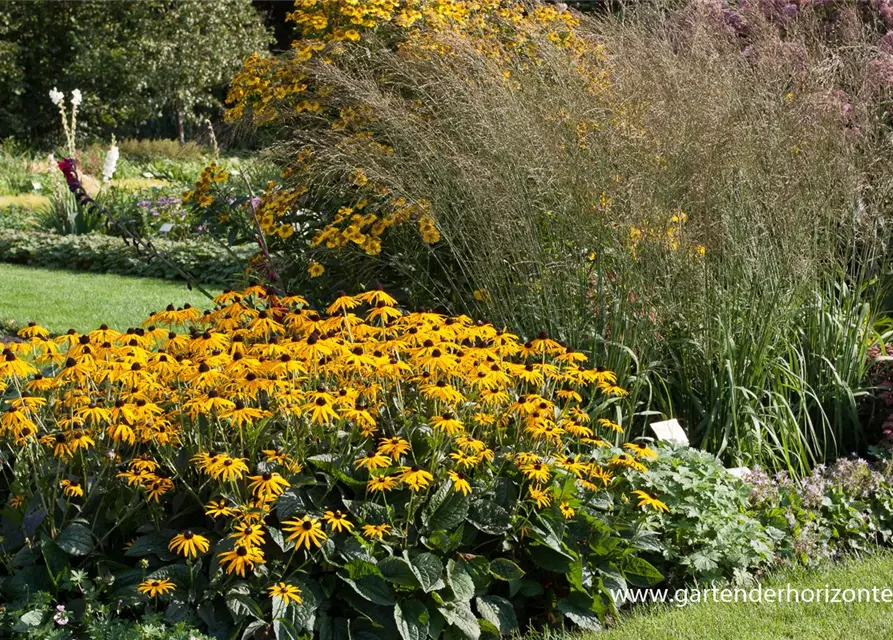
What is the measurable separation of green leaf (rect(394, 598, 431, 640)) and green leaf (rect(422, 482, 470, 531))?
8.3 inches

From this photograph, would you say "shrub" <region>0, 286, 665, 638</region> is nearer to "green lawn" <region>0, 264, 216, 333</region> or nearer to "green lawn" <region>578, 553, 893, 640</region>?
"green lawn" <region>578, 553, 893, 640</region>

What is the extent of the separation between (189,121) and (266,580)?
22712 mm

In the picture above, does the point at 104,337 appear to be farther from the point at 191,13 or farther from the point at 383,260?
the point at 191,13

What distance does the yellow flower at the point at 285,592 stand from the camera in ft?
8.37

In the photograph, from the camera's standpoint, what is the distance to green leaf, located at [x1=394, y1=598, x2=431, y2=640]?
107 inches

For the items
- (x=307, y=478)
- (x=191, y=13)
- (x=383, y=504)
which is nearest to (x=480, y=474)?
(x=383, y=504)

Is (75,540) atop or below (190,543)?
below

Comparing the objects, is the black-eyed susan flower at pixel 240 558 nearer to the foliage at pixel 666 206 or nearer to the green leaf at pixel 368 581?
the green leaf at pixel 368 581

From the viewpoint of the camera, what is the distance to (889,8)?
6227 millimetres

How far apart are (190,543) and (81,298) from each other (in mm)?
6087

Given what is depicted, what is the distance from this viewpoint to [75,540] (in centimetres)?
273

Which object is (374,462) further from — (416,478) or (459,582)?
(459,582)

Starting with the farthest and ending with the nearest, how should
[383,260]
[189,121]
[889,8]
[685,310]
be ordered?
[189,121]
[889,8]
[383,260]
[685,310]

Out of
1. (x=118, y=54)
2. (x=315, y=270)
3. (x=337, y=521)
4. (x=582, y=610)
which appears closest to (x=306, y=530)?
(x=337, y=521)
